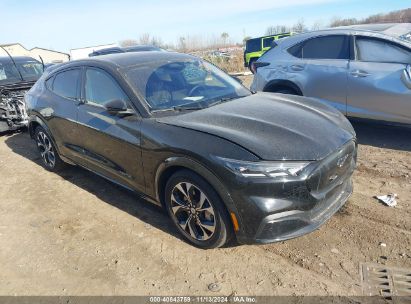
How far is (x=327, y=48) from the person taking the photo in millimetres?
5898

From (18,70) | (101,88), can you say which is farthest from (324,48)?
(18,70)

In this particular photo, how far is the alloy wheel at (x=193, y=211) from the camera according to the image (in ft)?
9.93

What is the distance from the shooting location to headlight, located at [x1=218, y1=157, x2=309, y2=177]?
105 inches

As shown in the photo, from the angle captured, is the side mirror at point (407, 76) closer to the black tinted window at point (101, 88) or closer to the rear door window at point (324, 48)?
the rear door window at point (324, 48)

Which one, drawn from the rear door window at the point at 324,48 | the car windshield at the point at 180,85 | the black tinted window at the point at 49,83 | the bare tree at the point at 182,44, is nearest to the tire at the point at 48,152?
the black tinted window at the point at 49,83

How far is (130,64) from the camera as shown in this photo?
392 centimetres

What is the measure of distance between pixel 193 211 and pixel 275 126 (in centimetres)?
104

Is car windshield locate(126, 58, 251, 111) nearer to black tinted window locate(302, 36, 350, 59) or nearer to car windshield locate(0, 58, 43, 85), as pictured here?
black tinted window locate(302, 36, 350, 59)

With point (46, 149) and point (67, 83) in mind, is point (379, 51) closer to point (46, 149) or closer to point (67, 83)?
point (67, 83)

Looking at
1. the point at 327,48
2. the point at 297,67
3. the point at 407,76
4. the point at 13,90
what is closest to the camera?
the point at 407,76

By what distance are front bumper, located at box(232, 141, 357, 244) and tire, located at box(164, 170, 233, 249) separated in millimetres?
190

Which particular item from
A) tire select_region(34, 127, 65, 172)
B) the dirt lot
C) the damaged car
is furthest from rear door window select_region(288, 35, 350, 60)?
the damaged car

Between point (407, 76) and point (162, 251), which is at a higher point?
point (407, 76)

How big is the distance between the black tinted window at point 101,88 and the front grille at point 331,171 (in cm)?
199
